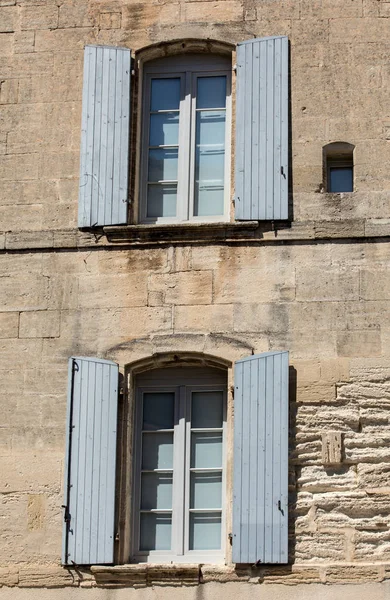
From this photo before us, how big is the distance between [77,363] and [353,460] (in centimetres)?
231

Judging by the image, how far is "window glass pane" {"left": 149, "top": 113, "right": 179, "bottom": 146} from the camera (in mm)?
12789

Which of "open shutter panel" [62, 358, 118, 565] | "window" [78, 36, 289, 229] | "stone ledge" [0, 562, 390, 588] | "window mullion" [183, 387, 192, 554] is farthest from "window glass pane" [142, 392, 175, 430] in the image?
"window" [78, 36, 289, 229]

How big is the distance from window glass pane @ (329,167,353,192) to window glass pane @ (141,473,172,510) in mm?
2764

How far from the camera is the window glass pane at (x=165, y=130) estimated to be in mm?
12789

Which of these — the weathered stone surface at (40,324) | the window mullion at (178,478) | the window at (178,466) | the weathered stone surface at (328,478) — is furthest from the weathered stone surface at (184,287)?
the weathered stone surface at (328,478)

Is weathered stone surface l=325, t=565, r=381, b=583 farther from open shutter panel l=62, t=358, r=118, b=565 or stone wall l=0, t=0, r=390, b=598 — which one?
open shutter panel l=62, t=358, r=118, b=565

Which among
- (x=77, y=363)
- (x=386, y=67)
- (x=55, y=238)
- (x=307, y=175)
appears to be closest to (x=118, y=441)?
(x=77, y=363)

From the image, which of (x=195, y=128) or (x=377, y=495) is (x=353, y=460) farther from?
(x=195, y=128)

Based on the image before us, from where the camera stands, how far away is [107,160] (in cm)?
1252

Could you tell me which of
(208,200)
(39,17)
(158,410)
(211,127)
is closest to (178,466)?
(158,410)

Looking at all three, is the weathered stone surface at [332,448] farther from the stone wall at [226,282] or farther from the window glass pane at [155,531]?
the window glass pane at [155,531]

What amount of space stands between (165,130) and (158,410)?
2.48 metres

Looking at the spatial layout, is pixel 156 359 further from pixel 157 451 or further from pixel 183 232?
pixel 183 232

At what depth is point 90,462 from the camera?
38.1 ft
